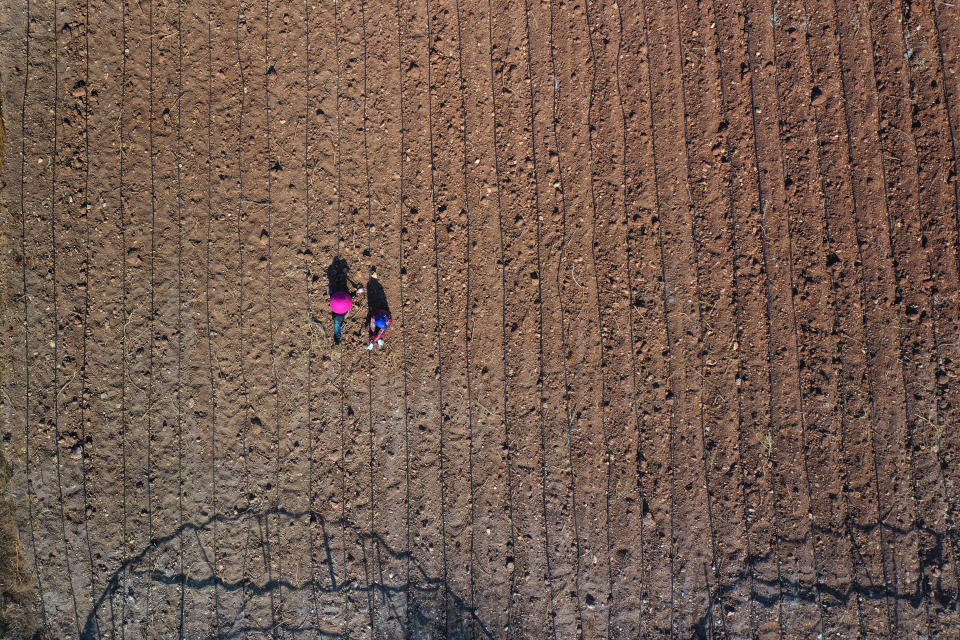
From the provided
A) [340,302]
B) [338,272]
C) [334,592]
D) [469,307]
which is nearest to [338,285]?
[338,272]

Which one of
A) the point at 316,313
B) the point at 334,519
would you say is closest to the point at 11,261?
the point at 316,313

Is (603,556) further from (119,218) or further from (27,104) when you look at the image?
(27,104)

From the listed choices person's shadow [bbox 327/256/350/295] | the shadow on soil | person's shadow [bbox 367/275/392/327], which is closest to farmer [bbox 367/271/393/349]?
person's shadow [bbox 367/275/392/327]

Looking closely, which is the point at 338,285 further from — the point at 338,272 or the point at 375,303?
the point at 375,303

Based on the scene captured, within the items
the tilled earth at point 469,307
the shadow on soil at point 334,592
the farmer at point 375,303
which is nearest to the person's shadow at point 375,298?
the farmer at point 375,303

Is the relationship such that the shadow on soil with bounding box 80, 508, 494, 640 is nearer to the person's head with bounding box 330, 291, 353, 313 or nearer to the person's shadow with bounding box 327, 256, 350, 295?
the person's head with bounding box 330, 291, 353, 313

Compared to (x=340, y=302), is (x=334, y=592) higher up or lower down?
lower down
